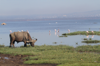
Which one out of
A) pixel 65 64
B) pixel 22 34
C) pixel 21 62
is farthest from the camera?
pixel 22 34

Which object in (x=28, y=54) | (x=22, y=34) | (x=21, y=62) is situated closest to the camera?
(x=21, y=62)

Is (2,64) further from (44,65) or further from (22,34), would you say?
(22,34)

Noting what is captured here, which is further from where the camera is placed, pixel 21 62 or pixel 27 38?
pixel 27 38

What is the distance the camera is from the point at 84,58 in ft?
48.5

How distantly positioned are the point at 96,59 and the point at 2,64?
7.05m

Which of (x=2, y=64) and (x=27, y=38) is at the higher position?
(x=27, y=38)

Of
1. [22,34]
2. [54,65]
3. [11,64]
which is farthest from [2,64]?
[22,34]

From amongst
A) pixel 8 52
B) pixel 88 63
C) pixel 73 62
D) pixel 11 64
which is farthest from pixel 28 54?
pixel 88 63

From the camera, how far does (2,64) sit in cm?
1322

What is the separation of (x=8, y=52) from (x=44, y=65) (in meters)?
5.90

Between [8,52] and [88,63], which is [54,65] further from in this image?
[8,52]

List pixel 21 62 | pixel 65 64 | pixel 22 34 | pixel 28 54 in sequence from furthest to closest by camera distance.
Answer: pixel 22 34 < pixel 28 54 < pixel 21 62 < pixel 65 64

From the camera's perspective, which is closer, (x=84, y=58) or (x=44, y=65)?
(x=44, y=65)

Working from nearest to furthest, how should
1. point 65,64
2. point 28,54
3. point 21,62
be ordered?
point 65,64 < point 21,62 < point 28,54
